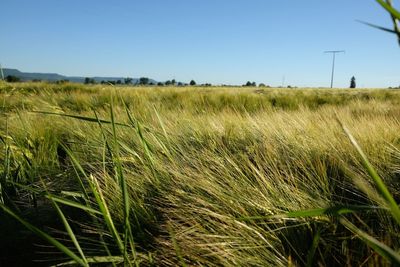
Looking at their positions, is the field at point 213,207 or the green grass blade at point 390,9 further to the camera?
the field at point 213,207

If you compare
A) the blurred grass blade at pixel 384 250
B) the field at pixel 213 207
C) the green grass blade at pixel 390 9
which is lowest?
the field at pixel 213 207

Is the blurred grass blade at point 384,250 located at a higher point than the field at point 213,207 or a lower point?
higher

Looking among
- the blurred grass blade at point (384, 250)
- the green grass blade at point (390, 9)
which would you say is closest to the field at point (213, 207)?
the blurred grass blade at point (384, 250)

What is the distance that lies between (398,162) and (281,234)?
3.09 feet

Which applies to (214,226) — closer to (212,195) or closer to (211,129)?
(212,195)

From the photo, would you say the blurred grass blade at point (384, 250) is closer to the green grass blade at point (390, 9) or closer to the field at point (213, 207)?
the field at point (213, 207)

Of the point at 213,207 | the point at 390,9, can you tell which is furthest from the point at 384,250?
the point at 213,207

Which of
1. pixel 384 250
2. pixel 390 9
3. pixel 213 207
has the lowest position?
pixel 213 207

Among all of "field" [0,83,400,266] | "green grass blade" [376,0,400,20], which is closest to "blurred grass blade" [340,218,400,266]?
"field" [0,83,400,266]

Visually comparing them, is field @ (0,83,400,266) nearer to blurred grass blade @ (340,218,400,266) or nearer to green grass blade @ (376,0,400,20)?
blurred grass blade @ (340,218,400,266)

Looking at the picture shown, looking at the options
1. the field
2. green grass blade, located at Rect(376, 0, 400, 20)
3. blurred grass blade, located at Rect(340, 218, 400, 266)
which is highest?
green grass blade, located at Rect(376, 0, 400, 20)

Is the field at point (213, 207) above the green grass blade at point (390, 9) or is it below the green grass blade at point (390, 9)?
below

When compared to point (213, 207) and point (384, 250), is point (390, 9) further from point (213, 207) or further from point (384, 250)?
point (213, 207)

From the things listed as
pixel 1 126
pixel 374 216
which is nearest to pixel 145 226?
pixel 374 216
